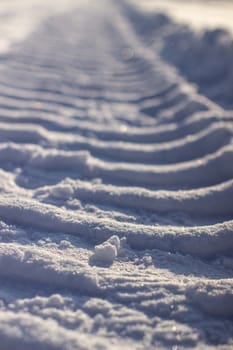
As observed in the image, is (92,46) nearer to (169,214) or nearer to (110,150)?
(110,150)

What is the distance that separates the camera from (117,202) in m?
2.93

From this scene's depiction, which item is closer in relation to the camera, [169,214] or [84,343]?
[84,343]

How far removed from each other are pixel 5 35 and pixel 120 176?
4502mm

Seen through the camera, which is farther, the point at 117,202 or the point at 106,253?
the point at 117,202

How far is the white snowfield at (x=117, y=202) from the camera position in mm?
2072

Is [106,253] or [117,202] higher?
[117,202]

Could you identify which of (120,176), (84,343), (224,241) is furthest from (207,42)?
(84,343)

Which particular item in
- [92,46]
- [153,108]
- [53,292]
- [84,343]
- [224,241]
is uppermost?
[92,46]

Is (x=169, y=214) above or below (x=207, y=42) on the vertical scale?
below

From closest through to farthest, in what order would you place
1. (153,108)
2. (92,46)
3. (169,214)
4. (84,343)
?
(84,343), (169,214), (153,108), (92,46)

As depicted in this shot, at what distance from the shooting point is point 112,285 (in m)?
2.25

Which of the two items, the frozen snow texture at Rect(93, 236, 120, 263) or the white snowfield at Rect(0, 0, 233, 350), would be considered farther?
the frozen snow texture at Rect(93, 236, 120, 263)

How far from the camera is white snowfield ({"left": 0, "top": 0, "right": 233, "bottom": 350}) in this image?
81.6 inches

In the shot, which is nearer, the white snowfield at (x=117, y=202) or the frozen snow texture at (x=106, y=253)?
the white snowfield at (x=117, y=202)
